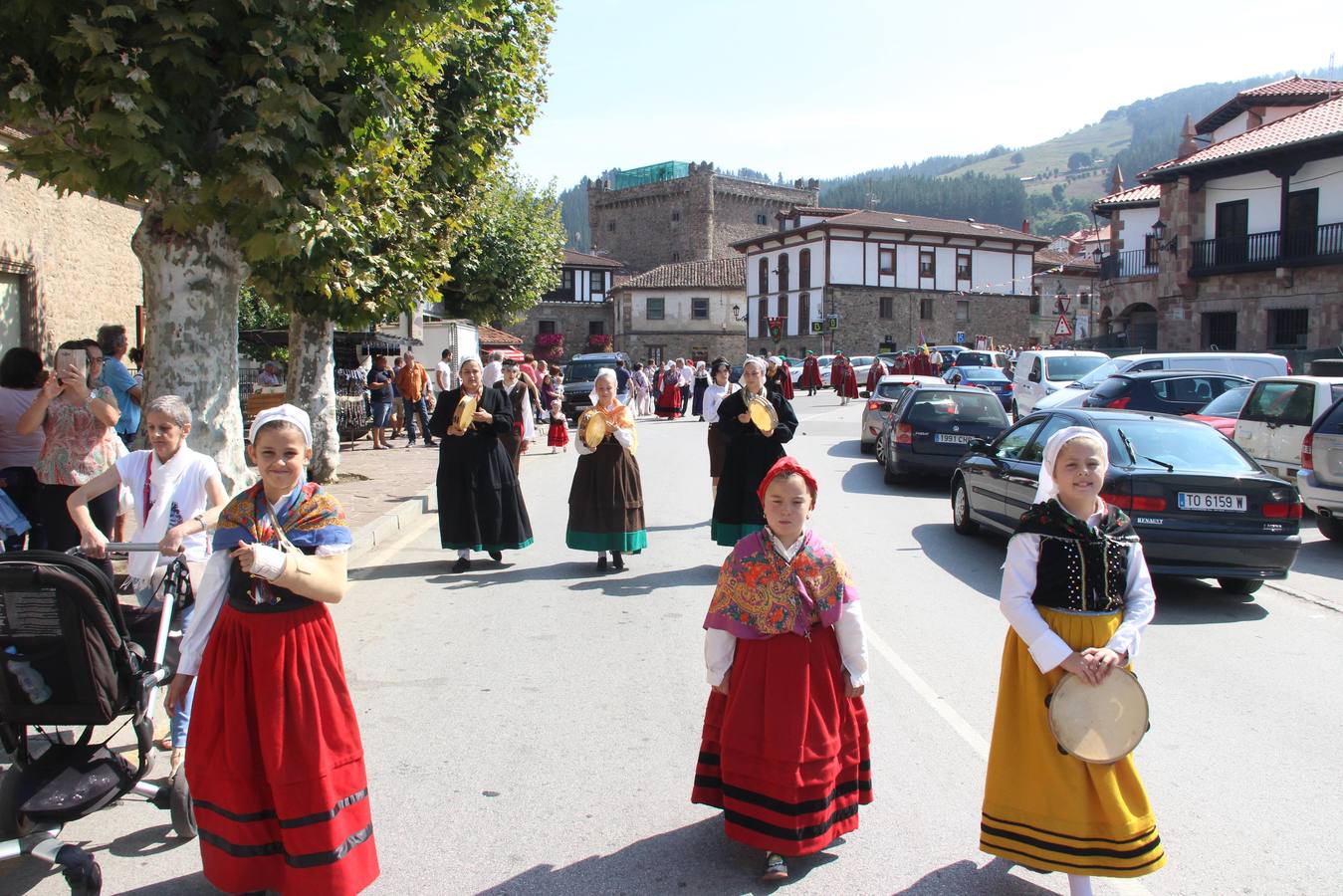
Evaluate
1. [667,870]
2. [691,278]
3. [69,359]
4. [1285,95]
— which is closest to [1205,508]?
[667,870]

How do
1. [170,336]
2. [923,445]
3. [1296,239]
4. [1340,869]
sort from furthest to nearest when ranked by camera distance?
1. [1296,239]
2. [923,445]
3. [170,336]
4. [1340,869]

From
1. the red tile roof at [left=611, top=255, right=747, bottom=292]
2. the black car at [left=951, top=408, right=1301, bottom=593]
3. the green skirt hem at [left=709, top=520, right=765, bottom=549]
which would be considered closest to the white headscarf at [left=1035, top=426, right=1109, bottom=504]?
the black car at [left=951, top=408, right=1301, bottom=593]

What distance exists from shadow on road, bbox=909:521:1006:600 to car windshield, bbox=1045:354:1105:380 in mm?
14011

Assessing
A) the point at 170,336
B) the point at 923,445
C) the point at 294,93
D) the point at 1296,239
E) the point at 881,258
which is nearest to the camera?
the point at 294,93

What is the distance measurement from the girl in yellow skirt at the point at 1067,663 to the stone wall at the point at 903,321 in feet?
177

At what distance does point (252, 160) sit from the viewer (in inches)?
305

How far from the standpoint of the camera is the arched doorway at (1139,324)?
41.8 meters

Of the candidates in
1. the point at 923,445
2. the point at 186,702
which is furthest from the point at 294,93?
the point at 923,445

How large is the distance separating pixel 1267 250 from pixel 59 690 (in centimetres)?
3732

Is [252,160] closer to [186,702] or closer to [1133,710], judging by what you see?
[186,702]

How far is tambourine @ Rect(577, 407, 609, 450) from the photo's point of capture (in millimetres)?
8828

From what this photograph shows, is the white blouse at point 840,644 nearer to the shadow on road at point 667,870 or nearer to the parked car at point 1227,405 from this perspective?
the shadow on road at point 667,870

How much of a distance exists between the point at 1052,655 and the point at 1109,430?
5.80 metres

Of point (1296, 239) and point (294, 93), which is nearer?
point (294, 93)
